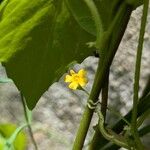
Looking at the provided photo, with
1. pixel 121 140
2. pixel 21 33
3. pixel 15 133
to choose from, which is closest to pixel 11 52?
pixel 21 33

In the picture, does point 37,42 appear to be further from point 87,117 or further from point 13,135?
point 13,135

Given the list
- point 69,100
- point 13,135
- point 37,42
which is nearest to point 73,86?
point 37,42

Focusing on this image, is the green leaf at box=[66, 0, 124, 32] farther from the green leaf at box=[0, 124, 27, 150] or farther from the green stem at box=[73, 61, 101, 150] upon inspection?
the green leaf at box=[0, 124, 27, 150]

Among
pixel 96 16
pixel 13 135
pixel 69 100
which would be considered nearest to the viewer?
A: pixel 96 16

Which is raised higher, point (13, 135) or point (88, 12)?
point (88, 12)

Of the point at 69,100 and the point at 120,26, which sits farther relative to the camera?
the point at 69,100

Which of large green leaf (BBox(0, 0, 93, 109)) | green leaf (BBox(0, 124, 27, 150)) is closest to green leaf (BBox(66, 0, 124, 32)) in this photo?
large green leaf (BBox(0, 0, 93, 109))
